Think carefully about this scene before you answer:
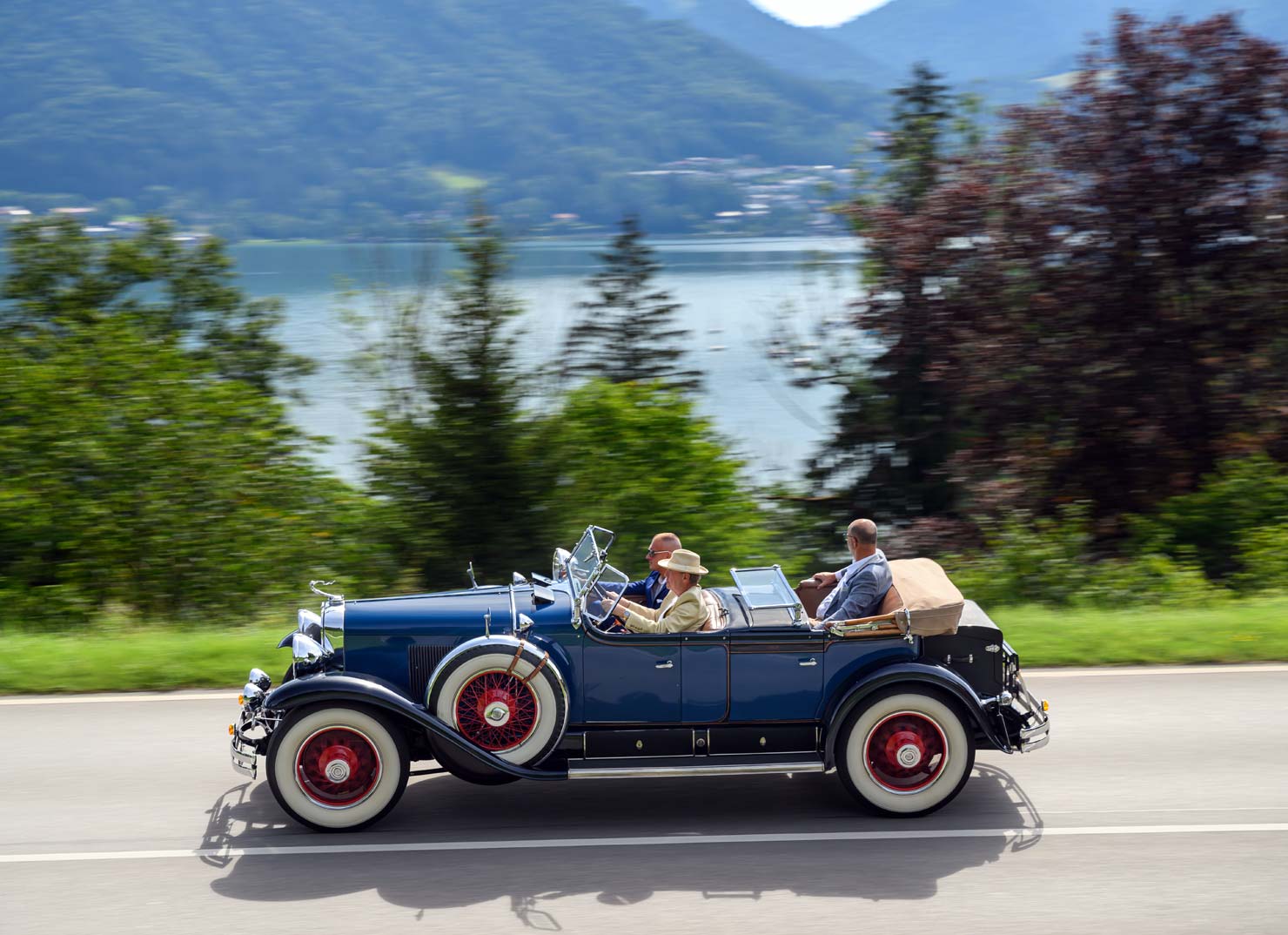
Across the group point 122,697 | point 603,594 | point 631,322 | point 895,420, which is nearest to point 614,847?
point 603,594

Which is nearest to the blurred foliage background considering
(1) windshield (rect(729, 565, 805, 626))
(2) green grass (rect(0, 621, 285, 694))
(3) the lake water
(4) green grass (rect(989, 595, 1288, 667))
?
(3) the lake water

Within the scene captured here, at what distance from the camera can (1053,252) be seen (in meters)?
15.3

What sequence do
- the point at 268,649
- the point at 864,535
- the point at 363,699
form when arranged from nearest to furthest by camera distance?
the point at 363,699 → the point at 864,535 → the point at 268,649

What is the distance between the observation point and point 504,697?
19.6ft

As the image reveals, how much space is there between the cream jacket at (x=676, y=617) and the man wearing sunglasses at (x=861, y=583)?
69 centimetres

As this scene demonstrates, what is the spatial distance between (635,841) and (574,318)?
443 inches

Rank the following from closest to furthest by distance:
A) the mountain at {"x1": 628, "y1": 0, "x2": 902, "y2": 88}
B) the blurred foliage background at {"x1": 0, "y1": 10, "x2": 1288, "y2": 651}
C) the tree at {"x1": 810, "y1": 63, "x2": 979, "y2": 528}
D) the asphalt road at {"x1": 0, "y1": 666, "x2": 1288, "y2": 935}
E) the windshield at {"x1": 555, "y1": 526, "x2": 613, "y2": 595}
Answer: the asphalt road at {"x1": 0, "y1": 666, "x2": 1288, "y2": 935} < the windshield at {"x1": 555, "y1": 526, "x2": 613, "y2": 595} < the blurred foliage background at {"x1": 0, "y1": 10, "x2": 1288, "y2": 651} < the tree at {"x1": 810, "y1": 63, "x2": 979, "y2": 528} < the mountain at {"x1": 628, "y1": 0, "x2": 902, "y2": 88}

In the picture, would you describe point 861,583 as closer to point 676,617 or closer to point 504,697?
point 676,617

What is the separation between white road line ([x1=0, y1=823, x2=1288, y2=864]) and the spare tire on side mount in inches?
19.2

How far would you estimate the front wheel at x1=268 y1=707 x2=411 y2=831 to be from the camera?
19.5ft

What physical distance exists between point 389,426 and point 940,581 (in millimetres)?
8146

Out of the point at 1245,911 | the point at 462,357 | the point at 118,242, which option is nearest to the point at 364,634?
the point at 1245,911

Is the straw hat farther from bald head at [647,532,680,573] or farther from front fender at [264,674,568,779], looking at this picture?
front fender at [264,674,568,779]

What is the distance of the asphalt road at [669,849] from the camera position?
521cm
